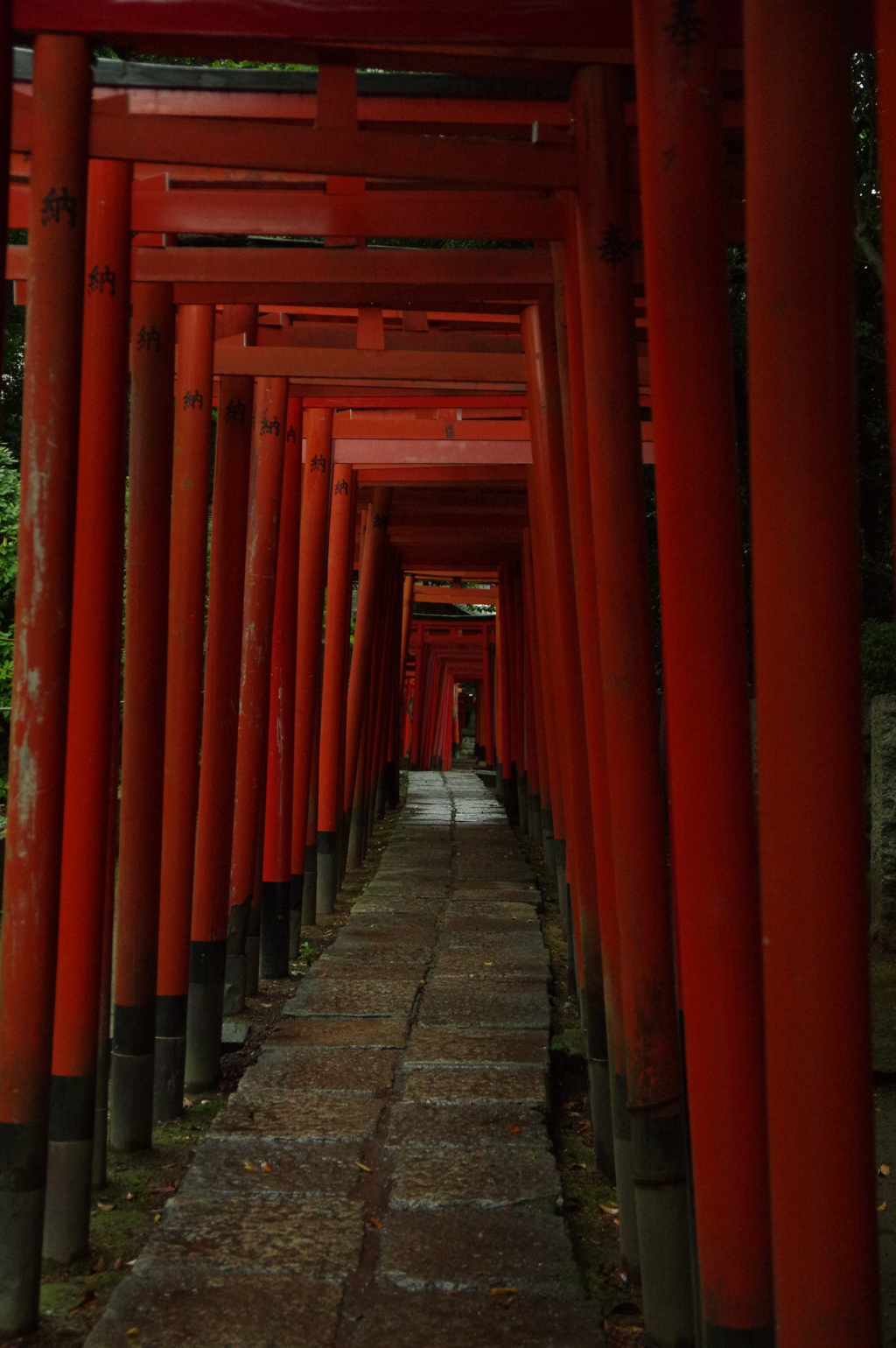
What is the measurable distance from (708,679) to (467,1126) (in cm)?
235

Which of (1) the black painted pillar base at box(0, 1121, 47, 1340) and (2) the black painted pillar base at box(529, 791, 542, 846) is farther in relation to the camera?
(2) the black painted pillar base at box(529, 791, 542, 846)

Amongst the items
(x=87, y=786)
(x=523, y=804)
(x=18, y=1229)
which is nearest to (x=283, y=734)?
(x=87, y=786)

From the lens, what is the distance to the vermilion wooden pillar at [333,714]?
9164 mm

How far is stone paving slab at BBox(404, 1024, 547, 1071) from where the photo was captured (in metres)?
4.76

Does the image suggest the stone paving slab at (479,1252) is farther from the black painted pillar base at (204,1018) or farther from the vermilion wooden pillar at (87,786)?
the black painted pillar base at (204,1018)

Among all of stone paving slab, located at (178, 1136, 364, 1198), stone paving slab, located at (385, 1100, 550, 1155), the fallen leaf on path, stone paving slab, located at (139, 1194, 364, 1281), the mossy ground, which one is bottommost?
the fallen leaf on path

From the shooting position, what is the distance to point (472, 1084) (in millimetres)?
4477

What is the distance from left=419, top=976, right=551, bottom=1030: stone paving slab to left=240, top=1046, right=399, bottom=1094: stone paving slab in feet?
1.75

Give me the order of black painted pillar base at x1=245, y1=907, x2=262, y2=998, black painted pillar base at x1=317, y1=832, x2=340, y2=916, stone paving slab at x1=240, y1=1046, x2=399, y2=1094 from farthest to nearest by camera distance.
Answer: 1. black painted pillar base at x1=317, y1=832, x2=340, y2=916
2. black painted pillar base at x1=245, y1=907, x2=262, y2=998
3. stone paving slab at x1=240, y1=1046, x2=399, y2=1094

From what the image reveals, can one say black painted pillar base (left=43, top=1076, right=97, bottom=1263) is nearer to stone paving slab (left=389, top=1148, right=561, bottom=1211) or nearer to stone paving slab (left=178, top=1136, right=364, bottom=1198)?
stone paving slab (left=178, top=1136, right=364, bottom=1198)

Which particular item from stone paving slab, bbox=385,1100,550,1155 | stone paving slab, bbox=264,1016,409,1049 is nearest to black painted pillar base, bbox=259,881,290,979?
stone paving slab, bbox=264,1016,409,1049

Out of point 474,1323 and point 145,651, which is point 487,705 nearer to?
point 145,651

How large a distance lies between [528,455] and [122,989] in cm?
509

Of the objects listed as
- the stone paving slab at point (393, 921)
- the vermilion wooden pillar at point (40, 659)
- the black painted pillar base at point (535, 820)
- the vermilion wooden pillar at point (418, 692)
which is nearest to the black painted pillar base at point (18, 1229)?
the vermilion wooden pillar at point (40, 659)
